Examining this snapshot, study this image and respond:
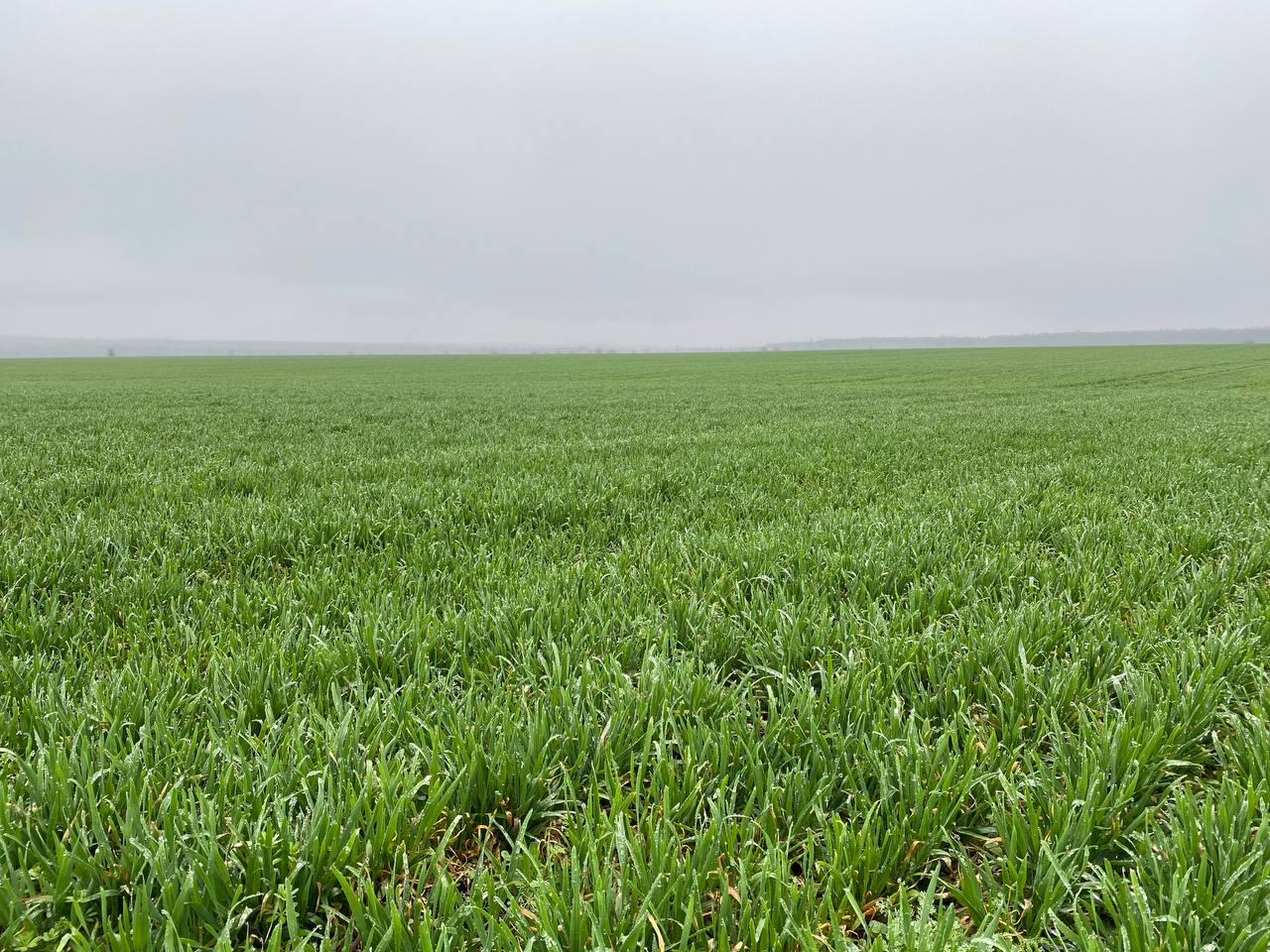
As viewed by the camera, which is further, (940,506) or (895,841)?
(940,506)

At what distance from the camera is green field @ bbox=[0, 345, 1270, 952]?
138 cm

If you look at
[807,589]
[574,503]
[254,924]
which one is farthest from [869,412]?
[254,924]

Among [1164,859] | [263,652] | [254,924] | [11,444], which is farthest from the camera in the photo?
[11,444]

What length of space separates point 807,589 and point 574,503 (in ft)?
8.58

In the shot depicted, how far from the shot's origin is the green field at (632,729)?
1378mm

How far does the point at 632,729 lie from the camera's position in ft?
6.75

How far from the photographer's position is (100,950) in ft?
4.11

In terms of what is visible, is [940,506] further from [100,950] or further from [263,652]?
[100,950]

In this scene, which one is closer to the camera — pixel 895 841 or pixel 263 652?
pixel 895 841

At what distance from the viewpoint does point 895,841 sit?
156 centimetres

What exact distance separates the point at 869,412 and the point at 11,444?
58.0 ft

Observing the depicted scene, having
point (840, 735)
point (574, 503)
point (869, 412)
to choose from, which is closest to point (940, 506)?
point (574, 503)

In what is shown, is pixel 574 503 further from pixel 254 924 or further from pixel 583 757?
pixel 254 924

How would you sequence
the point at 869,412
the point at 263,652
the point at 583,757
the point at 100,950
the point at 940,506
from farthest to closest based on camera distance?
the point at 869,412 < the point at 940,506 < the point at 263,652 < the point at 583,757 < the point at 100,950
